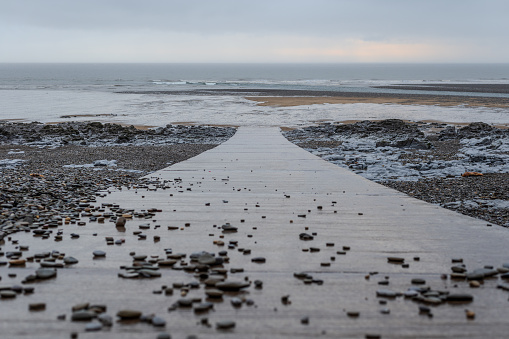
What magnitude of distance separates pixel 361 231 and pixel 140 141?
60.6 feet

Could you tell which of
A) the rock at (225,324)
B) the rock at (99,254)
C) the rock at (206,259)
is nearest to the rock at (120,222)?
the rock at (99,254)

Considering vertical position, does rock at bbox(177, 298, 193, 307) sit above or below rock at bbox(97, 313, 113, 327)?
above

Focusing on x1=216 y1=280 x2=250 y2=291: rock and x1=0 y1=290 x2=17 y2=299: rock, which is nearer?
x1=0 y1=290 x2=17 y2=299: rock

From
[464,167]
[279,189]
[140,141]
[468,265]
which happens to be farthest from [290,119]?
[468,265]

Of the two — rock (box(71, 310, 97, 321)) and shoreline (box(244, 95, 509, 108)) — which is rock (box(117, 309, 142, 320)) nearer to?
rock (box(71, 310, 97, 321))

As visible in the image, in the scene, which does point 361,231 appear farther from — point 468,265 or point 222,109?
point 222,109

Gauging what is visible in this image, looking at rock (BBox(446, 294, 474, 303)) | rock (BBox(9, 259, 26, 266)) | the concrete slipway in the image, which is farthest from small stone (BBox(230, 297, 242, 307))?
rock (BBox(9, 259, 26, 266))

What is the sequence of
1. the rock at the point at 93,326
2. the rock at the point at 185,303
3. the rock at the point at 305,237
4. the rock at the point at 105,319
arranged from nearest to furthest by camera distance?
1. the rock at the point at 93,326
2. the rock at the point at 105,319
3. the rock at the point at 185,303
4. the rock at the point at 305,237

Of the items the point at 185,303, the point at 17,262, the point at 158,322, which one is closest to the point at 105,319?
the point at 158,322

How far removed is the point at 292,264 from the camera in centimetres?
602

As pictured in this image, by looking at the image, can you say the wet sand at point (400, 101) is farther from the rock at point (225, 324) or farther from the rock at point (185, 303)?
the rock at point (225, 324)

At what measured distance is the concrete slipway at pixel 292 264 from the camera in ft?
14.6

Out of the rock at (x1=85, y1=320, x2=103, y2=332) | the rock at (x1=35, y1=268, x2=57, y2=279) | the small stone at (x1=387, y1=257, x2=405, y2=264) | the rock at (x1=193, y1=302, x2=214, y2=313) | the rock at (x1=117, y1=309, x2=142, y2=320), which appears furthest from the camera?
the small stone at (x1=387, y1=257, x2=405, y2=264)

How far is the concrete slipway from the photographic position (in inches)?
175
